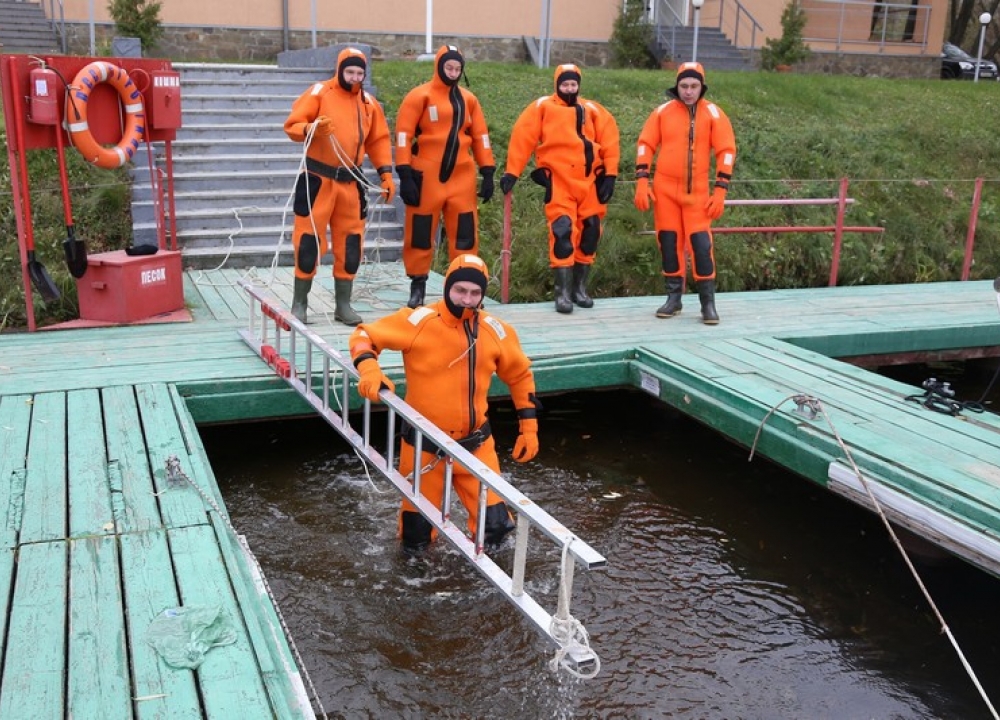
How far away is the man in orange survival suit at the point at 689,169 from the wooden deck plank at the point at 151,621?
4373 mm

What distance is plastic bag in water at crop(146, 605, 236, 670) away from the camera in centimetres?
287

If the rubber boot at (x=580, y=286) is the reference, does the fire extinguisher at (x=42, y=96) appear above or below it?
above

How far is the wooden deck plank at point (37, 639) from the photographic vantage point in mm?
2639

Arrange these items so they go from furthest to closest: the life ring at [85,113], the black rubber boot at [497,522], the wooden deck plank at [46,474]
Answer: the life ring at [85,113]
the black rubber boot at [497,522]
the wooden deck plank at [46,474]

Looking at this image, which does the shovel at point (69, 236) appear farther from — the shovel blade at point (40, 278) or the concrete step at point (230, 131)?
the concrete step at point (230, 131)

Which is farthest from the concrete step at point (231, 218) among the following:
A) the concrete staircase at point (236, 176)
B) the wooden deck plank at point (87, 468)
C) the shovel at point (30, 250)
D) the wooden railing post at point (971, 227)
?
the wooden railing post at point (971, 227)

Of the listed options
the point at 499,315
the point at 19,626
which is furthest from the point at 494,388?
the point at 19,626

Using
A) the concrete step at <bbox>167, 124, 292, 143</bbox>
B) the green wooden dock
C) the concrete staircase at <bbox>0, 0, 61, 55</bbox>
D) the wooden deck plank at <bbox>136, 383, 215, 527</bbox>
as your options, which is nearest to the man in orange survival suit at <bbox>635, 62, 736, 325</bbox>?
the green wooden dock

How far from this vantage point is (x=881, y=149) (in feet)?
39.6

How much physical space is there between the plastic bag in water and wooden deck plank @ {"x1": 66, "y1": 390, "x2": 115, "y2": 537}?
2.40ft

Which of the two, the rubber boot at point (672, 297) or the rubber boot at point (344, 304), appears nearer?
the rubber boot at point (344, 304)

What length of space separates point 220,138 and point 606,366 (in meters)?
5.74

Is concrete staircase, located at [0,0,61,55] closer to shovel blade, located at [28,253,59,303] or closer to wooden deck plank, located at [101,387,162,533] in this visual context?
shovel blade, located at [28,253,59,303]

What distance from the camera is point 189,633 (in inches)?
117
